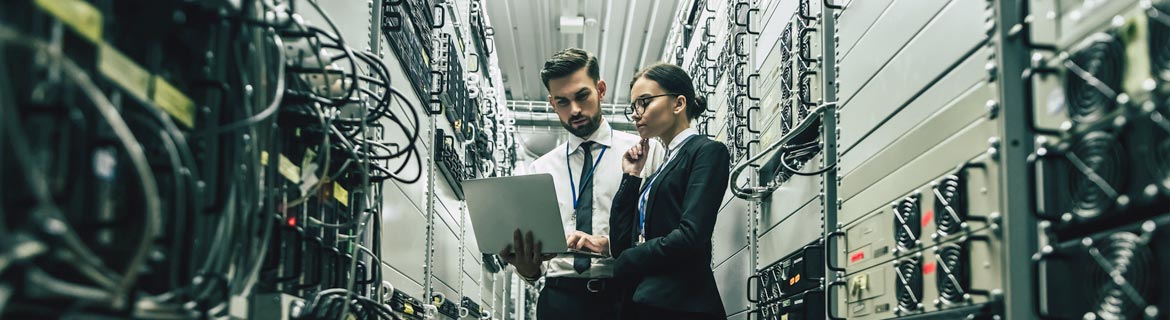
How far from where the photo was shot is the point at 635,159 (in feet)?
10.9

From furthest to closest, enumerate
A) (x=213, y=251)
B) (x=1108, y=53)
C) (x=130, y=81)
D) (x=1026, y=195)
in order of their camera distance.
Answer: (x=1026, y=195) < (x=1108, y=53) < (x=213, y=251) < (x=130, y=81)

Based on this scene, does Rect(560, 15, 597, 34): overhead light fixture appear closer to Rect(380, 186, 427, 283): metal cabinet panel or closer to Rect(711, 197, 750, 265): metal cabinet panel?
Rect(711, 197, 750, 265): metal cabinet panel

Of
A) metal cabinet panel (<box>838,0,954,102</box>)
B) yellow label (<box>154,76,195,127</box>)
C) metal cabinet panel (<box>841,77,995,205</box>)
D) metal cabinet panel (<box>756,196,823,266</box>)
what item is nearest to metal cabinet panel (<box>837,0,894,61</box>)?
metal cabinet panel (<box>838,0,954,102</box>)

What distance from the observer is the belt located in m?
3.21

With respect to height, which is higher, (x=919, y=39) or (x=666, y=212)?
(x=919, y=39)

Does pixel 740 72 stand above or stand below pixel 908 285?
above

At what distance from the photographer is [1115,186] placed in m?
1.32

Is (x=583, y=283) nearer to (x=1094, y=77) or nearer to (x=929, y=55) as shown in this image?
(x=929, y=55)

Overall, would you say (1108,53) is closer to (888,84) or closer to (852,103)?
(888,84)

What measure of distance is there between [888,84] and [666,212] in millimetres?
970

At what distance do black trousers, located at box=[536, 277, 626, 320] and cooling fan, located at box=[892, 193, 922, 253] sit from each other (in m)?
1.18

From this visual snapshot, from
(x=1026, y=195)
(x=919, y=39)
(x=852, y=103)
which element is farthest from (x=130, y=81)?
(x=852, y=103)

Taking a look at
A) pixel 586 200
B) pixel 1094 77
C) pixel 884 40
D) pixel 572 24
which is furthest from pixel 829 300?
pixel 572 24

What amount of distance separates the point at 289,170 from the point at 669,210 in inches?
61.6
